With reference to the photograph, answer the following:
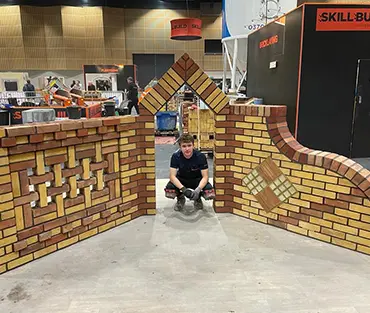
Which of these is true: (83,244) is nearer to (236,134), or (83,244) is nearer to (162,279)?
(162,279)

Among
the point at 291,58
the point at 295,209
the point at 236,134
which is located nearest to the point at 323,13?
the point at 291,58

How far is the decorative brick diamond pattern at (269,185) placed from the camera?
3.30 metres

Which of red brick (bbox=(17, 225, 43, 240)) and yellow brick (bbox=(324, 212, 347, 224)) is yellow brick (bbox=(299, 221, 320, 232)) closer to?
yellow brick (bbox=(324, 212, 347, 224))

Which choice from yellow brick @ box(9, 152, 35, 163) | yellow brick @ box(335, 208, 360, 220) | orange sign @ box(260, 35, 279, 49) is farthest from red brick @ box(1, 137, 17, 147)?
orange sign @ box(260, 35, 279, 49)

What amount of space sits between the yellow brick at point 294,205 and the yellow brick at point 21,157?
234 cm

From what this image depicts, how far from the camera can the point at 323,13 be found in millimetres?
5215

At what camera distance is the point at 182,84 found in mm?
3566

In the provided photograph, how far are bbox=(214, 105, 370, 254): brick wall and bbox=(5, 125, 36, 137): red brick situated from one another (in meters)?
1.86

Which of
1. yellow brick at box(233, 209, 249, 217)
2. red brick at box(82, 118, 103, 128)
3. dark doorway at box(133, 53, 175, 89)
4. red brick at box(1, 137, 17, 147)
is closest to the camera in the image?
red brick at box(1, 137, 17, 147)

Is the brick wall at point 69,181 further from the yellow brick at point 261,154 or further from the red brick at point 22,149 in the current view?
the yellow brick at point 261,154

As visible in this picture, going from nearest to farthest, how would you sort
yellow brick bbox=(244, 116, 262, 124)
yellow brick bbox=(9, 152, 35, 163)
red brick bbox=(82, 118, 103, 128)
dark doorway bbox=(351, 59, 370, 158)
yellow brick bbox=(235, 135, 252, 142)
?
yellow brick bbox=(9, 152, 35, 163), red brick bbox=(82, 118, 103, 128), yellow brick bbox=(244, 116, 262, 124), yellow brick bbox=(235, 135, 252, 142), dark doorway bbox=(351, 59, 370, 158)

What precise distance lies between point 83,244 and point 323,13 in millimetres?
4815

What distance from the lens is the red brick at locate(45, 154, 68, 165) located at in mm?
2846

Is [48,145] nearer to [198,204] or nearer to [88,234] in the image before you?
[88,234]
